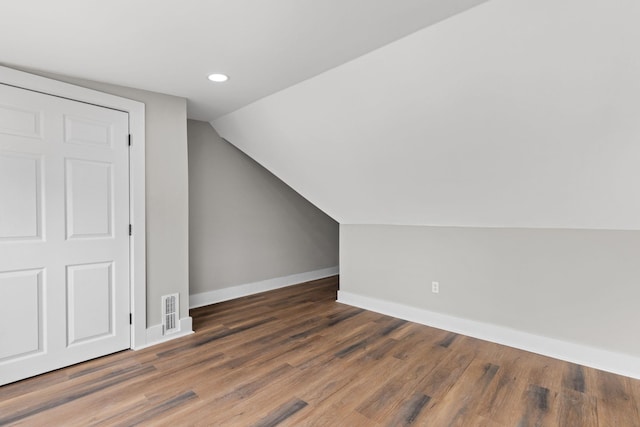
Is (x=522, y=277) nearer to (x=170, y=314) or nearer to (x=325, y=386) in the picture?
(x=325, y=386)

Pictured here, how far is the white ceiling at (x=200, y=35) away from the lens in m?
1.71

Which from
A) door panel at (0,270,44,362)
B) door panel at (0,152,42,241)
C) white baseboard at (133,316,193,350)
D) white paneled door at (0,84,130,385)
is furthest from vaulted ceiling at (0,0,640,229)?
white baseboard at (133,316,193,350)

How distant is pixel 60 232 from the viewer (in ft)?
8.12

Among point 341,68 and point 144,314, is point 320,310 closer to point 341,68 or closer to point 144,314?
point 144,314

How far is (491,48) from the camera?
1785 mm

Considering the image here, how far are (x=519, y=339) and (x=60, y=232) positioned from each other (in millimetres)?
3722

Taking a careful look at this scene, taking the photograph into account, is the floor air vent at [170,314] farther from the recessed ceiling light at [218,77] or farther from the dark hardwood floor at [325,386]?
the recessed ceiling light at [218,77]

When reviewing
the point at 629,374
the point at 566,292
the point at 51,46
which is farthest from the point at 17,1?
the point at 629,374

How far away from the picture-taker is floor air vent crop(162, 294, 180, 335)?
301cm

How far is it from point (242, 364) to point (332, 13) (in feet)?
7.95

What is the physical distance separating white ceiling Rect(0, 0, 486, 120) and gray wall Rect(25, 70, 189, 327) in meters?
0.35

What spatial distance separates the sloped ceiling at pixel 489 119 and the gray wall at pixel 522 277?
0.15 metres

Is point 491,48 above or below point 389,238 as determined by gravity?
above

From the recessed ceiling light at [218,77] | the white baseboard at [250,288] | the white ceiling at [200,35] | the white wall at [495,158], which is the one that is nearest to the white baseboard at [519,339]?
the white wall at [495,158]
